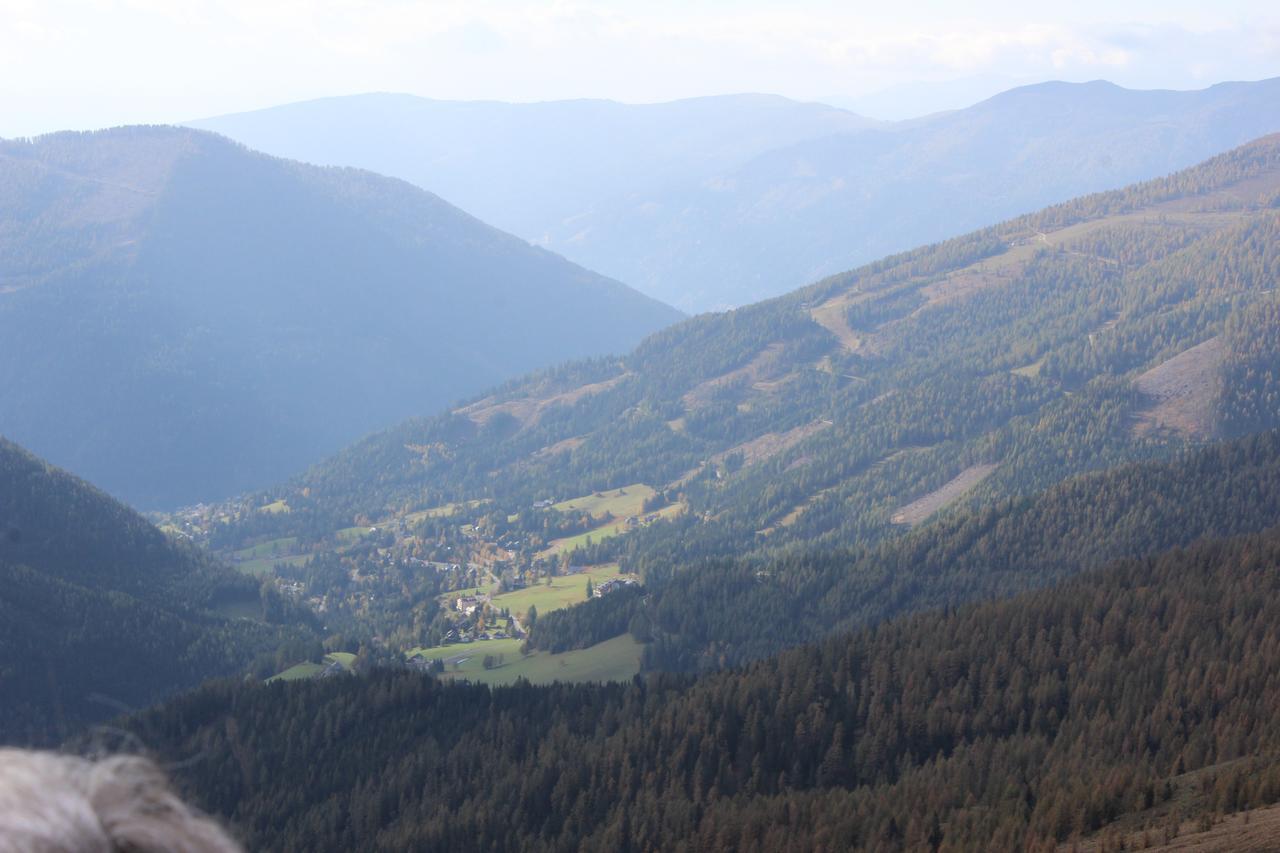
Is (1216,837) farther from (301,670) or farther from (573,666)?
(301,670)

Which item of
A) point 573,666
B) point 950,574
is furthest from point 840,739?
point 950,574

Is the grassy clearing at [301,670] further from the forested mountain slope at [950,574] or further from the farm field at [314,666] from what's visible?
the forested mountain slope at [950,574]

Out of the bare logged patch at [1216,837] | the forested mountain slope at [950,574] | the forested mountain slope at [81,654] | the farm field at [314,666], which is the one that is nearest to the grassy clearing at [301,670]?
the farm field at [314,666]

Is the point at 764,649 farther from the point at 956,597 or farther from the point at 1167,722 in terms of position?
the point at 1167,722

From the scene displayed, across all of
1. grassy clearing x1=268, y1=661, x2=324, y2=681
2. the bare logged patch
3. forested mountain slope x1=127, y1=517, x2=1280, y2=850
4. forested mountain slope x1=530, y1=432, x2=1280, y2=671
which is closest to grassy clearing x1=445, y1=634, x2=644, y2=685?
forested mountain slope x1=530, y1=432, x2=1280, y2=671

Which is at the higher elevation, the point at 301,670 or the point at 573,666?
the point at 301,670

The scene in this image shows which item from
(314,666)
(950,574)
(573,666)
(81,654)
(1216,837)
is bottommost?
(573,666)

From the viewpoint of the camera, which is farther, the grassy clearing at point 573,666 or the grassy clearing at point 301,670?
the grassy clearing at point 301,670

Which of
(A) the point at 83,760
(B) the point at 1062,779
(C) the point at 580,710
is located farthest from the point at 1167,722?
(A) the point at 83,760
